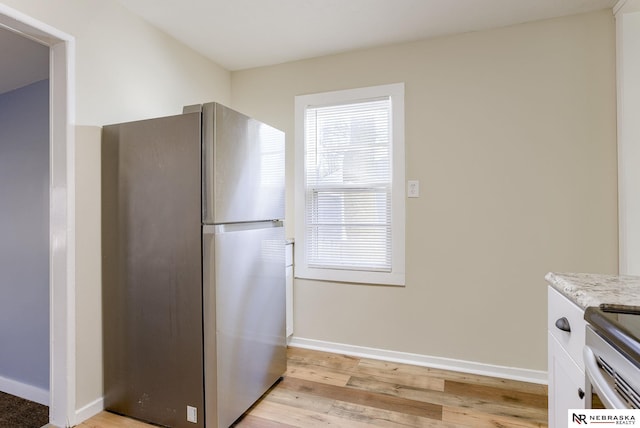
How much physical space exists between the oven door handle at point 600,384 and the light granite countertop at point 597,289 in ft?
0.46

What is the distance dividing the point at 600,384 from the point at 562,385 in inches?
17.2

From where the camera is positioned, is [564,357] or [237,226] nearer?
[564,357]

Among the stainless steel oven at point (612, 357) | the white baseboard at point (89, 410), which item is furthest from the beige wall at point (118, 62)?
the stainless steel oven at point (612, 357)

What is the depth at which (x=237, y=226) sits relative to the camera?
181cm

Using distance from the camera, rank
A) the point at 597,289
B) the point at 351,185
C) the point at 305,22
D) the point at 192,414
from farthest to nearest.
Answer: the point at 351,185 < the point at 305,22 < the point at 192,414 < the point at 597,289

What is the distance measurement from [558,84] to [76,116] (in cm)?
300

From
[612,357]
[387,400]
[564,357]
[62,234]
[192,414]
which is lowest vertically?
[387,400]

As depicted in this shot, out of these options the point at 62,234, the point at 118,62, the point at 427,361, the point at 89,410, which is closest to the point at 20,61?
the point at 118,62

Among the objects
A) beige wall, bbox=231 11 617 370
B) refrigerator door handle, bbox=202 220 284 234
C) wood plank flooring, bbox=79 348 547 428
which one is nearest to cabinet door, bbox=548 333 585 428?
wood plank flooring, bbox=79 348 547 428

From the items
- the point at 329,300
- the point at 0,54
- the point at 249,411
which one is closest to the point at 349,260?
the point at 329,300

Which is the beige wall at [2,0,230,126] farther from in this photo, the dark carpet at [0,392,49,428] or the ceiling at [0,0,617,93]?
the dark carpet at [0,392,49,428]

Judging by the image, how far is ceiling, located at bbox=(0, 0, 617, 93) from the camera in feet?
6.66

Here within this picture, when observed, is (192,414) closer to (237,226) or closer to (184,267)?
(184,267)

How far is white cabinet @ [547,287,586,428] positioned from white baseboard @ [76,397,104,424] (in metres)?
2.25
